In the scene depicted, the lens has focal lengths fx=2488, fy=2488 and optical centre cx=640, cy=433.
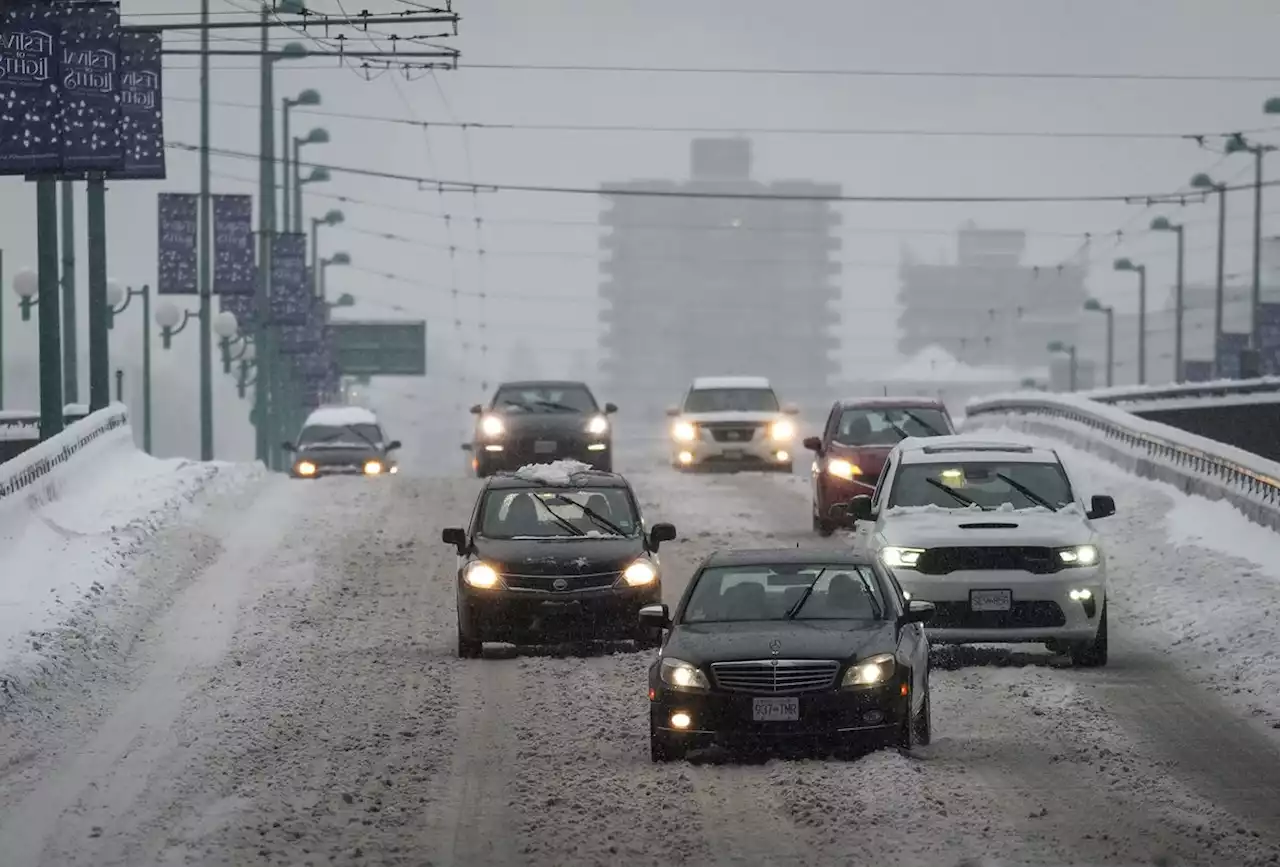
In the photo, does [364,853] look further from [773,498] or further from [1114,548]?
[773,498]

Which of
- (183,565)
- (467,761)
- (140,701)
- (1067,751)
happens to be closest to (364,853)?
(467,761)

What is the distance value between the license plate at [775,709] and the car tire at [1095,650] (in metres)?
5.34

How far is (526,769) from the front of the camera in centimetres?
1431

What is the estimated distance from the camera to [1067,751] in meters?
14.8

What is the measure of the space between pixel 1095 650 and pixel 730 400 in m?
24.5

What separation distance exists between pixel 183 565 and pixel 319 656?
22.6 feet

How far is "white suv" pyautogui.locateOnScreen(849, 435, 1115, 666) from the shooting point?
18328 mm

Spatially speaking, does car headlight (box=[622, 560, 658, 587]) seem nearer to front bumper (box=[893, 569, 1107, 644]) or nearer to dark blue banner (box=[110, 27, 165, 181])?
front bumper (box=[893, 569, 1107, 644])

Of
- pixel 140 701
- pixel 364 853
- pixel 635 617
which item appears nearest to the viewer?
pixel 364 853

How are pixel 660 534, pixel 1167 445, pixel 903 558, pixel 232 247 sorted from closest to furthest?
pixel 903 558 < pixel 660 534 < pixel 1167 445 < pixel 232 247

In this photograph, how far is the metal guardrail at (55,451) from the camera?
26078mm

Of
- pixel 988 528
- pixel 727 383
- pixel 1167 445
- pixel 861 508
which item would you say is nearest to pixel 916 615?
pixel 988 528

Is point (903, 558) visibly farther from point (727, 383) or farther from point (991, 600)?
point (727, 383)

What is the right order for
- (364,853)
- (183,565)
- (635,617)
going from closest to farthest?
(364,853), (635,617), (183,565)
